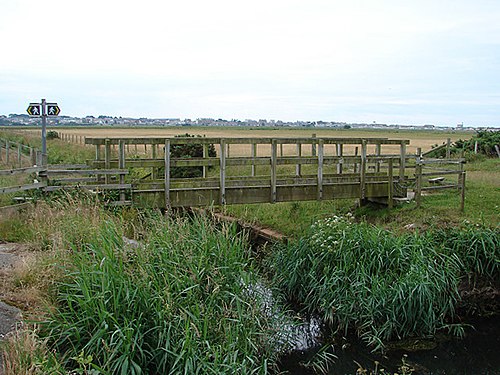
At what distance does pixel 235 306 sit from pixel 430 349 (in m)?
3.24

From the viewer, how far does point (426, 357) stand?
7.96 metres

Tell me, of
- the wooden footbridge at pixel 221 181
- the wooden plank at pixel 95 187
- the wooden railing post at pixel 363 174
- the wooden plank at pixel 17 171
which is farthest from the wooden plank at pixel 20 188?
the wooden railing post at pixel 363 174

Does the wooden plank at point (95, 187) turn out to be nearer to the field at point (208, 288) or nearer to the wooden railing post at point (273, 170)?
the field at point (208, 288)

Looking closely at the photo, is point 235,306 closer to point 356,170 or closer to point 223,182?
point 223,182

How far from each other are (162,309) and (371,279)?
3784 mm

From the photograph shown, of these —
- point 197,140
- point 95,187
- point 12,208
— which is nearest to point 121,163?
point 95,187

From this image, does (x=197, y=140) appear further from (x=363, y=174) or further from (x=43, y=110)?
(x=363, y=174)

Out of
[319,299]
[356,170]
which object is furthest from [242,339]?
[356,170]

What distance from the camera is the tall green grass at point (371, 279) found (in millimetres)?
8453

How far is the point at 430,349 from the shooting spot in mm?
8227

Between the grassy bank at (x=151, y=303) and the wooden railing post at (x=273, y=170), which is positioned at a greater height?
the wooden railing post at (x=273, y=170)

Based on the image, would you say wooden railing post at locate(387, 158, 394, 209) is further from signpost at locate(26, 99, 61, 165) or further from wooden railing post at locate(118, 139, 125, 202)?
signpost at locate(26, 99, 61, 165)

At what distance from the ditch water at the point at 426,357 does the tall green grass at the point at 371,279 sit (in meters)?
0.25

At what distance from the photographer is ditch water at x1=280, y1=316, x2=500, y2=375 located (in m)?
7.50
